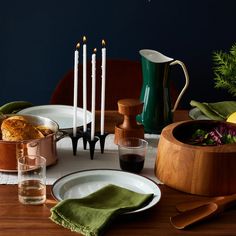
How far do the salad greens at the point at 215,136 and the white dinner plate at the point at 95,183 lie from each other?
0.16 meters

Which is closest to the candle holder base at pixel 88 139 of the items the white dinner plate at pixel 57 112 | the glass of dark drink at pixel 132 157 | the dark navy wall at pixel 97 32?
the glass of dark drink at pixel 132 157

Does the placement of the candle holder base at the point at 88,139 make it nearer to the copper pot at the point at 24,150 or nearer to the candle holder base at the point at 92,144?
the candle holder base at the point at 92,144

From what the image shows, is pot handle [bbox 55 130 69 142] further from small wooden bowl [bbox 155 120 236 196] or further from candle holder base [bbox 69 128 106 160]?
small wooden bowl [bbox 155 120 236 196]

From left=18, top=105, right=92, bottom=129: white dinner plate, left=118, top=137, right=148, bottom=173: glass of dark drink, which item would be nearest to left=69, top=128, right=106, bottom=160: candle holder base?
left=118, top=137, right=148, bottom=173: glass of dark drink

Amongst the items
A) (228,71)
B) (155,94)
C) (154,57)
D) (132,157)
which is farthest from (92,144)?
(228,71)

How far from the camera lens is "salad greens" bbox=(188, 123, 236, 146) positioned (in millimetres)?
1465

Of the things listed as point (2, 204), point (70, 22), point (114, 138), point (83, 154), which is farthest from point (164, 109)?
point (70, 22)

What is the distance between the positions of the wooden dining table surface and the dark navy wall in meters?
1.58

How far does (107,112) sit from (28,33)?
3.31 feet

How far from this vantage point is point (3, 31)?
2.83m

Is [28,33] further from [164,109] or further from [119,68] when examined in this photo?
[164,109]

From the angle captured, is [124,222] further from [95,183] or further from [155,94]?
[155,94]

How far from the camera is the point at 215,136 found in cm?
148

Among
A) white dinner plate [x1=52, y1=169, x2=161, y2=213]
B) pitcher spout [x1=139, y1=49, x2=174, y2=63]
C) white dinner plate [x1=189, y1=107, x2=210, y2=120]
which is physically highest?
pitcher spout [x1=139, y1=49, x2=174, y2=63]
